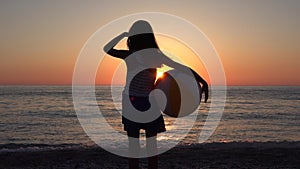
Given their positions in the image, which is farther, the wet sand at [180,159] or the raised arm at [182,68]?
the wet sand at [180,159]

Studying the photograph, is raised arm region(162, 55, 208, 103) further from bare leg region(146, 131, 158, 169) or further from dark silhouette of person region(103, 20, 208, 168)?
bare leg region(146, 131, 158, 169)

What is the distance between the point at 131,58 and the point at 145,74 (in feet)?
0.82

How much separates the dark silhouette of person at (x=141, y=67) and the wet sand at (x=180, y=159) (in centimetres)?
271

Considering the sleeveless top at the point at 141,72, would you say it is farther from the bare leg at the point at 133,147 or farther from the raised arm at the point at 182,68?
the bare leg at the point at 133,147

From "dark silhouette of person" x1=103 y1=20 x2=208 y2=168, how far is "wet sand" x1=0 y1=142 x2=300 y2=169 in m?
2.71

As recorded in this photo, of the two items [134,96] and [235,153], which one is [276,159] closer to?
[235,153]

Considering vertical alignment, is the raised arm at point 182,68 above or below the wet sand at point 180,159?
above

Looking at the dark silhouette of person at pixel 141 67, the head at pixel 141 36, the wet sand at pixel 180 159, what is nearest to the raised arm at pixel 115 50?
the dark silhouette of person at pixel 141 67

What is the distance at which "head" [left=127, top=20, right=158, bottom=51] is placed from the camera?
462 centimetres

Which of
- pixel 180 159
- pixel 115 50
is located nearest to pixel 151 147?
pixel 115 50

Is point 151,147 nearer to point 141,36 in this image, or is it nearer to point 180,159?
point 141,36

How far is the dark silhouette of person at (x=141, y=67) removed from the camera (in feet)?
15.2

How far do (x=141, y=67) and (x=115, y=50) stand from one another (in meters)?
0.38

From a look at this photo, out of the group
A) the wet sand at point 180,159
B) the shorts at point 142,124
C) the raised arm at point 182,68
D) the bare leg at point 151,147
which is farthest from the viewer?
the wet sand at point 180,159
